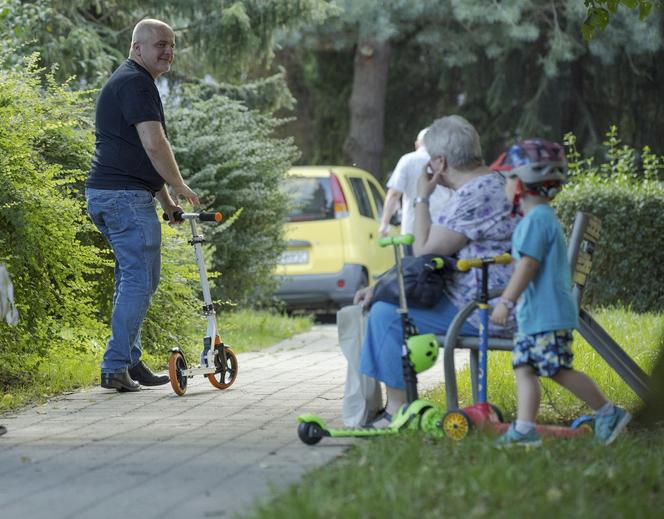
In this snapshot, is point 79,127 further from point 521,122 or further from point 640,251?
point 521,122

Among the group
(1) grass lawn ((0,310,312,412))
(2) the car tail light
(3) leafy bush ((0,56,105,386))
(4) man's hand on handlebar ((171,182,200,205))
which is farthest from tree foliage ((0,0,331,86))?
(4) man's hand on handlebar ((171,182,200,205))

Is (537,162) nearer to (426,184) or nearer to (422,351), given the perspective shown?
(426,184)

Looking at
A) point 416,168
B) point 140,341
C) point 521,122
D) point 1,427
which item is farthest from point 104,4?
point 521,122

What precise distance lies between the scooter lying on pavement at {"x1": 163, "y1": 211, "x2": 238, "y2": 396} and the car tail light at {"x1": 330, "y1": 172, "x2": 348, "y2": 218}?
290 inches

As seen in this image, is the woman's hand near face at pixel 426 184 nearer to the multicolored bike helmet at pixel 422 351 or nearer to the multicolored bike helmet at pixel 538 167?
the multicolored bike helmet at pixel 538 167

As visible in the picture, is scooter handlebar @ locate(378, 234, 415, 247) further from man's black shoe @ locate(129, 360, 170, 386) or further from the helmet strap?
man's black shoe @ locate(129, 360, 170, 386)

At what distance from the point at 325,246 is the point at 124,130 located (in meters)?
7.86

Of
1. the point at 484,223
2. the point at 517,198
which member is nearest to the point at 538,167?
the point at 517,198

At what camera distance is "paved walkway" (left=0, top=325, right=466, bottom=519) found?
491 centimetres

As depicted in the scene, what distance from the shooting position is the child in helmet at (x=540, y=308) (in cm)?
560

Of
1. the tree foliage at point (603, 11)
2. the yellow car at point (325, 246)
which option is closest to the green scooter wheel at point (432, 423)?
the tree foliage at point (603, 11)

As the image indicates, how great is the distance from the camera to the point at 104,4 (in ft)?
51.5

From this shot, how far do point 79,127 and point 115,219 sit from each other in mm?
2152

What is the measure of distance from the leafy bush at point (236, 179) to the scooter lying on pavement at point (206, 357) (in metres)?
4.35
